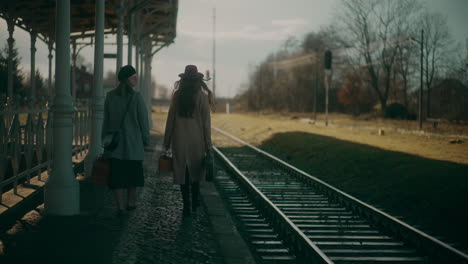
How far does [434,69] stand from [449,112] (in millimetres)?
13235

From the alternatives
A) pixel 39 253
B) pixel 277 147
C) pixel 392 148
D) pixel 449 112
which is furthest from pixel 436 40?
pixel 39 253

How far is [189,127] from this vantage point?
7.25 m

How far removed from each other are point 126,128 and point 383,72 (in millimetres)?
53575

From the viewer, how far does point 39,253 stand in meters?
5.44

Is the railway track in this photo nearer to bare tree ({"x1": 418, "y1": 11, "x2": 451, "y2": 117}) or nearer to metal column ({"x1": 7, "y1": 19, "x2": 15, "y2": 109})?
metal column ({"x1": 7, "y1": 19, "x2": 15, "y2": 109})

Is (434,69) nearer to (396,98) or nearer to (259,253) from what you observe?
(396,98)

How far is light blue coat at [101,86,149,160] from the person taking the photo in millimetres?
7051

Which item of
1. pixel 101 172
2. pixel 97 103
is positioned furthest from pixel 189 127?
pixel 97 103

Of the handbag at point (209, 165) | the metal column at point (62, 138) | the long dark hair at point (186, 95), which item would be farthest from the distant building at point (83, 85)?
the handbag at point (209, 165)

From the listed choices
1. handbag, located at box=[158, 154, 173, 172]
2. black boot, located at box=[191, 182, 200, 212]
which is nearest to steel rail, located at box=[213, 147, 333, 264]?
black boot, located at box=[191, 182, 200, 212]

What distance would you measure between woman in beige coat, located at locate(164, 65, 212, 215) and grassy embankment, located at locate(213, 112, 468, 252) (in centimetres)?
325

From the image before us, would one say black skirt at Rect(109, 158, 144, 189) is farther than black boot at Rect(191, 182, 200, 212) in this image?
No

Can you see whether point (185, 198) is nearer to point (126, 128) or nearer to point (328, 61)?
point (126, 128)

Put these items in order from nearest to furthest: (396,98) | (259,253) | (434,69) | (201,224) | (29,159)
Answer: (259,253)
(201,224)
(29,159)
(434,69)
(396,98)
